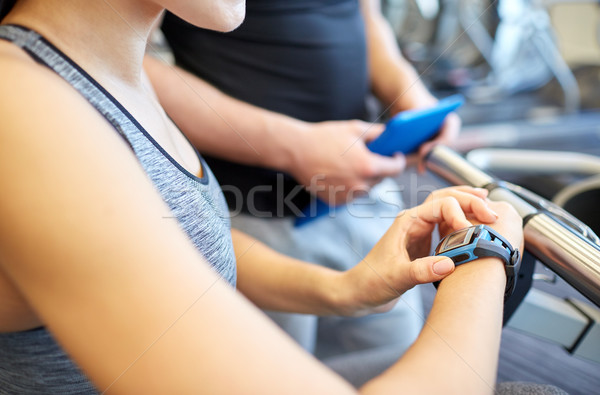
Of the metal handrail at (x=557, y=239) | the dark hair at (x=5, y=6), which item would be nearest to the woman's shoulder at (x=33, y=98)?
the dark hair at (x=5, y=6)

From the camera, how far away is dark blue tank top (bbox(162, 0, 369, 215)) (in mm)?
849

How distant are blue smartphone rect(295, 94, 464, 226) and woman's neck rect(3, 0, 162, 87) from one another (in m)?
0.45

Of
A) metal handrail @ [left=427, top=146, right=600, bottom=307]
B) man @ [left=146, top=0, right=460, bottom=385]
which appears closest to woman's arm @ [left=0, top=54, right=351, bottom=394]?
metal handrail @ [left=427, top=146, right=600, bottom=307]

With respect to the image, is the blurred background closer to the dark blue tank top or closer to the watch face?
the dark blue tank top

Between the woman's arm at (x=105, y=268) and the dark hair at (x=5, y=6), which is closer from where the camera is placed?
the woman's arm at (x=105, y=268)

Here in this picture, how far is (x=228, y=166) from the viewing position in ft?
3.01

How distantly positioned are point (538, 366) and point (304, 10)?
70 cm

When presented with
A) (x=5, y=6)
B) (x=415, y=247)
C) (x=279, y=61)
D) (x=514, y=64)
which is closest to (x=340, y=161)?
(x=279, y=61)

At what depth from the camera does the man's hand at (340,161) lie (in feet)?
2.90

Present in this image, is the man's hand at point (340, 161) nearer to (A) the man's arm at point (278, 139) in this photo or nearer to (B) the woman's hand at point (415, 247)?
(A) the man's arm at point (278, 139)

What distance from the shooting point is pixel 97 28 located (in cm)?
46

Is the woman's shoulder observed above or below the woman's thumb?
above

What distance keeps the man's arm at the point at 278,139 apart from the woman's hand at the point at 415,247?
302 millimetres

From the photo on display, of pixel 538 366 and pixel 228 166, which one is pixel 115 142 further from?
pixel 538 366
